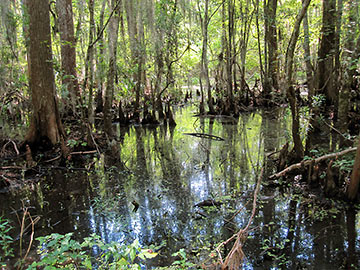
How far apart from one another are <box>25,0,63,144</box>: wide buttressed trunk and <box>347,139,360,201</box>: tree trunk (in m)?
5.18

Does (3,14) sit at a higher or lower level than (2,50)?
higher

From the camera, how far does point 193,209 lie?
3535 millimetres

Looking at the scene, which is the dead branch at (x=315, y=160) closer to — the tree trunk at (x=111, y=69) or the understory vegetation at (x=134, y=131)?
the understory vegetation at (x=134, y=131)

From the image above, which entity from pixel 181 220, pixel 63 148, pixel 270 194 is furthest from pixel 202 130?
pixel 181 220

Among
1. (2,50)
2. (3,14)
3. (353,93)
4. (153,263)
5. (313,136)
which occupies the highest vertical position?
(3,14)

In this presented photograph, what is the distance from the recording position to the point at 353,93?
9078mm

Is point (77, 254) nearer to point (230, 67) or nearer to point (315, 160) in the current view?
point (315, 160)

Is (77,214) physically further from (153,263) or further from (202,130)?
(202,130)

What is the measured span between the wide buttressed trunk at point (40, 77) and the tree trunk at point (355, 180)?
518 centimetres

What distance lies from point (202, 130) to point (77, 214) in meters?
5.37

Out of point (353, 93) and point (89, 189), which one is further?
point (353, 93)

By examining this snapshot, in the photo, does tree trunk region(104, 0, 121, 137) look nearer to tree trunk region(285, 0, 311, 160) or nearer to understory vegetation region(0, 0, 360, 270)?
understory vegetation region(0, 0, 360, 270)

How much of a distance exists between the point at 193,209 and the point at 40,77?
4.24 metres

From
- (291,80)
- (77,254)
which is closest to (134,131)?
(291,80)
